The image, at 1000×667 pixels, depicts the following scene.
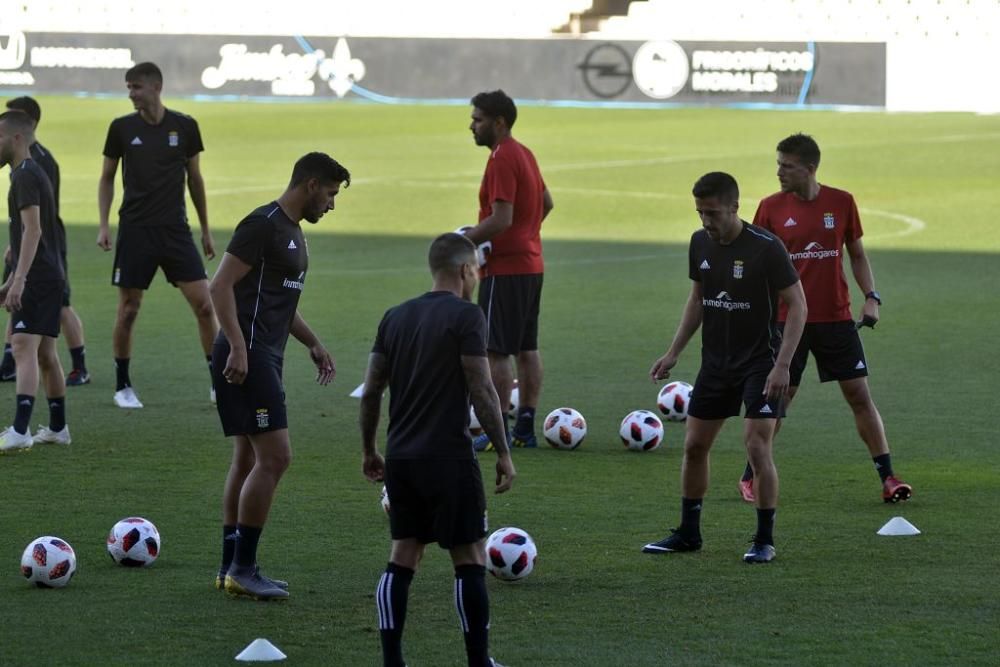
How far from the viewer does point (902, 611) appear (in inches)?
303

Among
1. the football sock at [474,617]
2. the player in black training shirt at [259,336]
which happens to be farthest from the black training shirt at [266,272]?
the football sock at [474,617]

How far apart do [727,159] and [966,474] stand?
22.0 metres

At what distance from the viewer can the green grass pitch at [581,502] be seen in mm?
7371

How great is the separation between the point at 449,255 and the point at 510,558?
2.03 m

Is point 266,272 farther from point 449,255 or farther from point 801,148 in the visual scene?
point 801,148

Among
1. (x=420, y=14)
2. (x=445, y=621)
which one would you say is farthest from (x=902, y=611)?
(x=420, y=14)

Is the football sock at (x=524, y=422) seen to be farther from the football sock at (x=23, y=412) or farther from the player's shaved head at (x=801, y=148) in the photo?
the football sock at (x=23, y=412)

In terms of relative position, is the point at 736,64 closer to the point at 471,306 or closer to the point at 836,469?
the point at 836,469

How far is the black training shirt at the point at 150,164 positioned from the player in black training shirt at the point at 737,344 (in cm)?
557

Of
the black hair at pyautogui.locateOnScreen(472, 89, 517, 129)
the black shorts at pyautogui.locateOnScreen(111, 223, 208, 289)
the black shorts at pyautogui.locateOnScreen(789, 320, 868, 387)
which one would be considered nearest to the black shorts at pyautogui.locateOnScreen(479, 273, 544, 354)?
the black hair at pyautogui.locateOnScreen(472, 89, 517, 129)

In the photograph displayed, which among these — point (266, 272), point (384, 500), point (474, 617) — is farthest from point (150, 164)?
point (474, 617)

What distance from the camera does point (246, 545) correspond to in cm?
797

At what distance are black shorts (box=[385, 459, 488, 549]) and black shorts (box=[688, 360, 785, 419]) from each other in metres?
2.35

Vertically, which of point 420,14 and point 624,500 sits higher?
point 420,14
